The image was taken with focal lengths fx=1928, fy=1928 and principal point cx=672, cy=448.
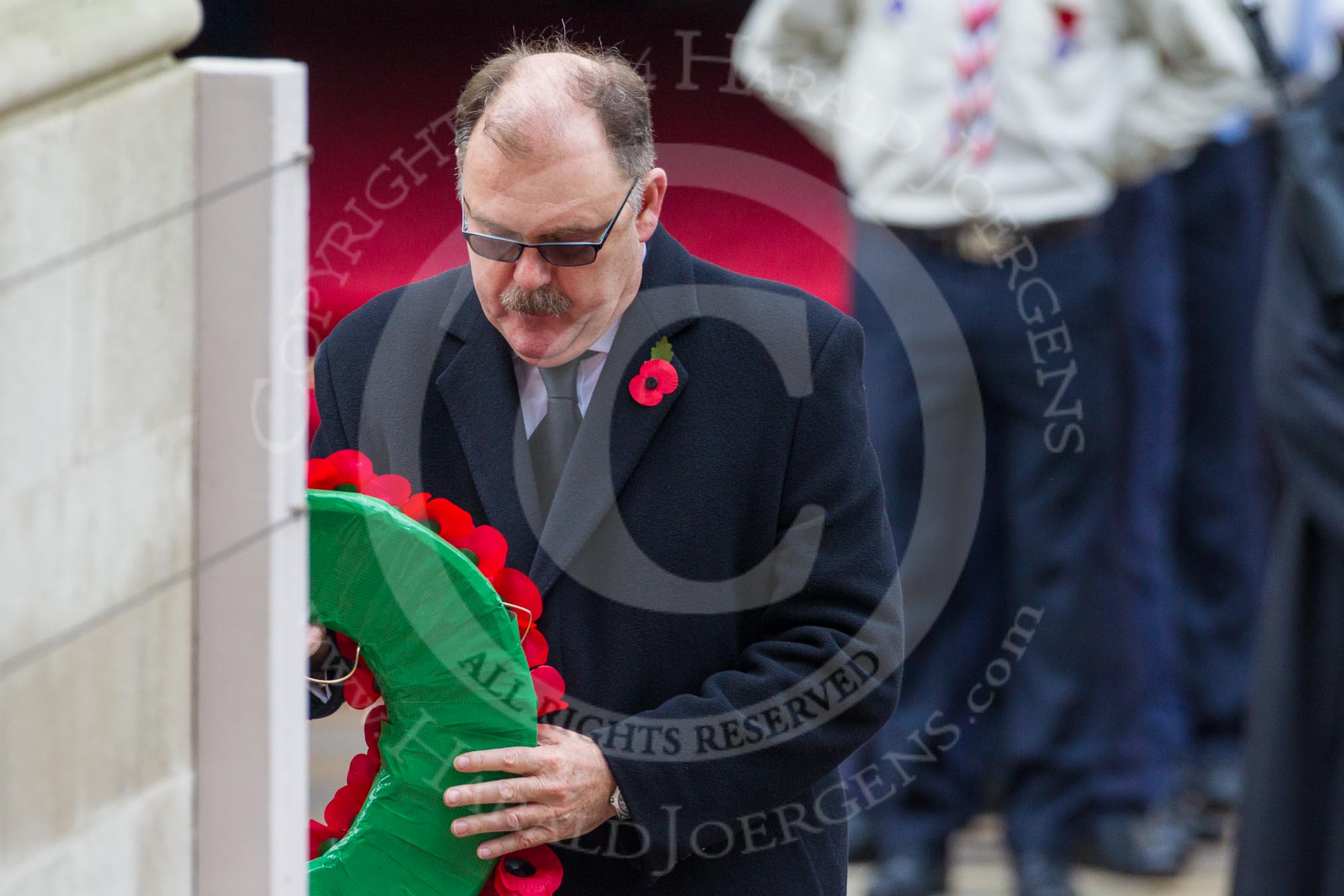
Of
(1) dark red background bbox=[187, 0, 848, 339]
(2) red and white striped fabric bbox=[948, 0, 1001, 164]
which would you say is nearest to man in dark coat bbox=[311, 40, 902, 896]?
(1) dark red background bbox=[187, 0, 848, 339]

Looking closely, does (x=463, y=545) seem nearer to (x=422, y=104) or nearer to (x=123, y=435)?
(x=123, y=435)

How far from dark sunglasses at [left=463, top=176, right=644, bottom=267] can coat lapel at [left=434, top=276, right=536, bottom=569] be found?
0.17m

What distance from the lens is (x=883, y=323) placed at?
4.39 m

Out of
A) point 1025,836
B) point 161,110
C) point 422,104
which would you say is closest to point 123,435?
point 161,110

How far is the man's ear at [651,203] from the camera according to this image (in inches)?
82.0

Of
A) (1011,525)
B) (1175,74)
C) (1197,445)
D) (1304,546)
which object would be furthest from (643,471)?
(1197,445)

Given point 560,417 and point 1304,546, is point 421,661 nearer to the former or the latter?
point 560,417

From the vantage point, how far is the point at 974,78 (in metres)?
4.14

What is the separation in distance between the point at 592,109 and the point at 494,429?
0.37 m

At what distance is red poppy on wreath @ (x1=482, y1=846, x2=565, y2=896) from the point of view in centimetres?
191

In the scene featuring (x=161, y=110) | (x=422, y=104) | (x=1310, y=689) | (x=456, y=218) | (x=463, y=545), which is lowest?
(x=1310, y=689)

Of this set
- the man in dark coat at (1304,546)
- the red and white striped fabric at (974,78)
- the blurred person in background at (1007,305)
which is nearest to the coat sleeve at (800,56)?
the blurred person in background at (1007,305)

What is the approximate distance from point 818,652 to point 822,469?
0.20m

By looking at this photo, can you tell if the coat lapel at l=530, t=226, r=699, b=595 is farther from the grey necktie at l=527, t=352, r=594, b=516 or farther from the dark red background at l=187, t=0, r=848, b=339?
the dark red background at l=187, t=0, r=848, b=339
